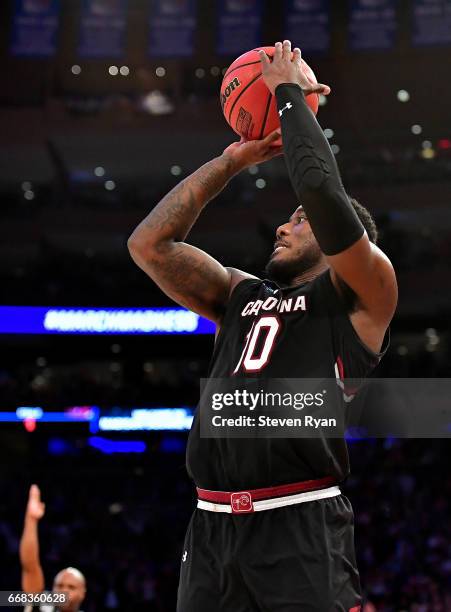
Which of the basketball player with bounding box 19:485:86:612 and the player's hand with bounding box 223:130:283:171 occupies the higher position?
the player's hand with bounding box 223:130:283:171

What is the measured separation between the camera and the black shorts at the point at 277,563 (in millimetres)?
2324

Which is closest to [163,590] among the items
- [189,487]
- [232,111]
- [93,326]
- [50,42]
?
[189,487]

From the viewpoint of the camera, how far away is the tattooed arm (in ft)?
9.50

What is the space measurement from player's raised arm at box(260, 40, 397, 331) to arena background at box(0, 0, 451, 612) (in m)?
10.6

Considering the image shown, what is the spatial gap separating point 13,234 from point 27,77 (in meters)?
3.52

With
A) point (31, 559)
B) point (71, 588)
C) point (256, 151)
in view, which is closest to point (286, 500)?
point (256, 151)

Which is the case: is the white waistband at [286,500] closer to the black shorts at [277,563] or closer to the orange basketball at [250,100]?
the black shorts at [277,563]

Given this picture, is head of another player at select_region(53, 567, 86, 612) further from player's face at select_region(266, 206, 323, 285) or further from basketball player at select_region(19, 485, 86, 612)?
player's face at select_region(266, 206, 323, 285)

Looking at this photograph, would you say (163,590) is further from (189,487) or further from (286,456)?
(286,456)

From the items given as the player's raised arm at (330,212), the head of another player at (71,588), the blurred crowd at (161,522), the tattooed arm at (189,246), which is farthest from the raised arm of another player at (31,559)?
the blurred crowd at (161,522)

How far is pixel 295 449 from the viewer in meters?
2.44

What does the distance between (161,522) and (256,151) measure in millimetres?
13664

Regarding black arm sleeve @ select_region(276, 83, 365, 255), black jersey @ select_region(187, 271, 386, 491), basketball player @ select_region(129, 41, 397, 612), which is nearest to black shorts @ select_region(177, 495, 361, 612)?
basketball player @ select_region(129, 41, 397, 612)

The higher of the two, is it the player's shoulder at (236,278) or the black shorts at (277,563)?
the player's shoulder at (236,278)
